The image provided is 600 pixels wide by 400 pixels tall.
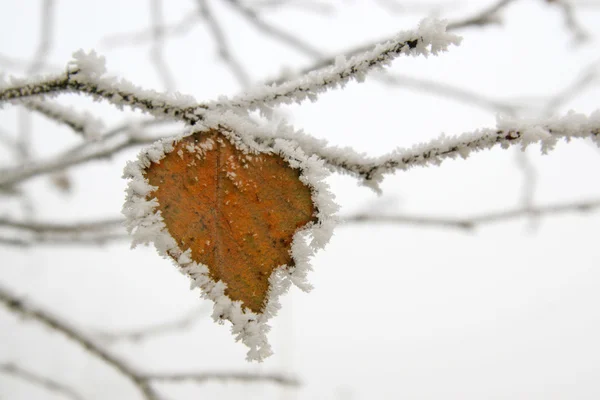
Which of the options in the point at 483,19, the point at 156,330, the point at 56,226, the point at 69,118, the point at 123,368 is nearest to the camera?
the point at 69,118

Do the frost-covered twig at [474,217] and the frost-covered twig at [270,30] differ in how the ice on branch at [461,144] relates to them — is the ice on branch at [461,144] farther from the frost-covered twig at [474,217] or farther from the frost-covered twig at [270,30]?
the frost-covered twig at [270,30]

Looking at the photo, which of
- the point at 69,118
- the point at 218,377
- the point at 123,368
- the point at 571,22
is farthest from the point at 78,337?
the point at 571,22

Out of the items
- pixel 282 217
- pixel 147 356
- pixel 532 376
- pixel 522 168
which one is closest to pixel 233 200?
pixel 282 217

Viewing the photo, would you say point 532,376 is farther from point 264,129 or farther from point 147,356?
point 264,129

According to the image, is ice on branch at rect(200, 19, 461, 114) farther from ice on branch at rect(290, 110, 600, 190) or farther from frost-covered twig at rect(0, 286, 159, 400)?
frost-covered twig at rect(0, 286, 159, 400)

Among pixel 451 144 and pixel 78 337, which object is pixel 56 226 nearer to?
pixel 78 337

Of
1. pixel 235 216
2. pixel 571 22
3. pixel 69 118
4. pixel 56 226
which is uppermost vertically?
pixel 571 22

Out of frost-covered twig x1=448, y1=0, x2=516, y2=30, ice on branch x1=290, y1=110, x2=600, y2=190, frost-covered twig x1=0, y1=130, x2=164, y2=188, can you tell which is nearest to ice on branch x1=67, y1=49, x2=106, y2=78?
ice on branch x1=290, y1=110, x2=600, y2=190

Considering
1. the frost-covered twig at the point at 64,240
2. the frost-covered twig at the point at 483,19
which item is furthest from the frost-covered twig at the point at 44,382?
the frost-covered twig at the point at 483,19
